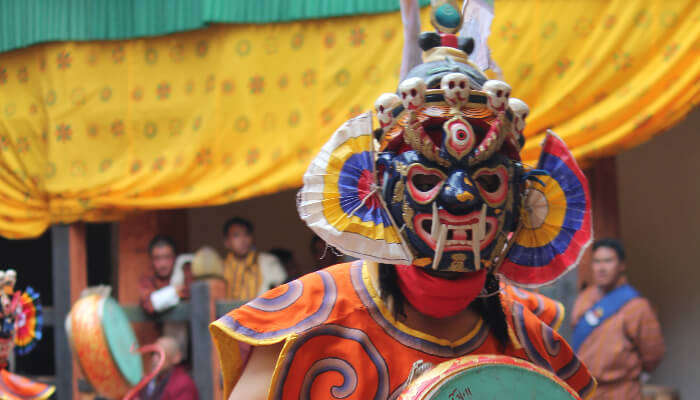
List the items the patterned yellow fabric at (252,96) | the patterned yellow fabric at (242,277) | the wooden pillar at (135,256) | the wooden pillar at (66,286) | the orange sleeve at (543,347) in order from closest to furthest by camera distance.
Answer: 1. the orange sleeve at (543,347)
2. the patterned yellow fabric at (252,96)
3. the patterned yellow fabric at (242,277)
4. the wooden pillar at (66,286)
5. the wooden pillar at (135,256)

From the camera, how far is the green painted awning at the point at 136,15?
4.61m

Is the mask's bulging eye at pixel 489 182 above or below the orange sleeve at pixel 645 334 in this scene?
above

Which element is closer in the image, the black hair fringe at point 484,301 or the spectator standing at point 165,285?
the black hair fringe at point 484,301

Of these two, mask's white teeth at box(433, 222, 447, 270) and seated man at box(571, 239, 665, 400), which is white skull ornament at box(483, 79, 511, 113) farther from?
seated man at box(571, 239, 665, 400)

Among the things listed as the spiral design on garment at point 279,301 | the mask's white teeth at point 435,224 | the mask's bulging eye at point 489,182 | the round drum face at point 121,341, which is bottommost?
the round drum face at point 121,341

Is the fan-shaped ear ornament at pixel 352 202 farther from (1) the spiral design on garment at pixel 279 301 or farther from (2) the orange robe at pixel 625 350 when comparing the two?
(2) the orange robe at pixel 625 350

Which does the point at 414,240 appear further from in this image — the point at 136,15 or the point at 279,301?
the point at 136,15

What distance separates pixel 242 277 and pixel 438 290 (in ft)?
10.5

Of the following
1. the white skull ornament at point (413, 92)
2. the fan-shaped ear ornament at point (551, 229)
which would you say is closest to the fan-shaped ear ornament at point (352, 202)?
the white skull ornament at point (413, 92)

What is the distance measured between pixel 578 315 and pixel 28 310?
2.61 m

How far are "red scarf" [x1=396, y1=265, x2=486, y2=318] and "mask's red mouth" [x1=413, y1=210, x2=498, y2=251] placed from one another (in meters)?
0.09

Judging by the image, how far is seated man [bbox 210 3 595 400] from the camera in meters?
2.05

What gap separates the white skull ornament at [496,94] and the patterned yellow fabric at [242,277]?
3.17 metres

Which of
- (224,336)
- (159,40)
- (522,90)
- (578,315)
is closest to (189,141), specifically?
(159,40)
